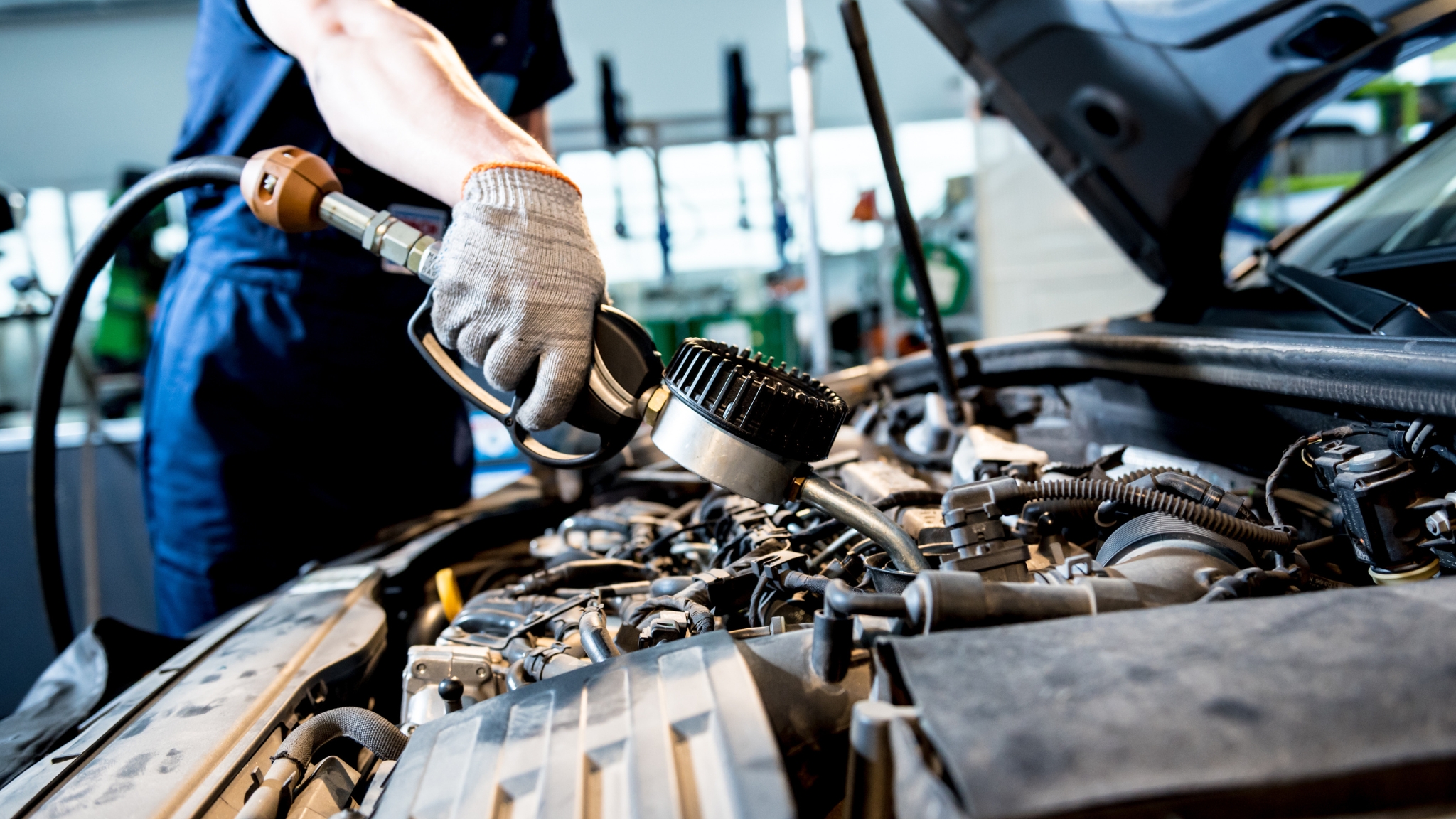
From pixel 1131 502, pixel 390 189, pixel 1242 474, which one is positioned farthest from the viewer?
pixel 390 189

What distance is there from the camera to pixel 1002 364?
1353 mm

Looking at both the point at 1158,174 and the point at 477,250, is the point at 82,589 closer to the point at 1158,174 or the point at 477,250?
the point at 477,250

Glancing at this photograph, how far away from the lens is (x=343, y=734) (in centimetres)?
68

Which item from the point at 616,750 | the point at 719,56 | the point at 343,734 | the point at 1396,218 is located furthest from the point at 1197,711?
the point at 719,56

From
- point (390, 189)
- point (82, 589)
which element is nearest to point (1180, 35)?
point (390, 189)

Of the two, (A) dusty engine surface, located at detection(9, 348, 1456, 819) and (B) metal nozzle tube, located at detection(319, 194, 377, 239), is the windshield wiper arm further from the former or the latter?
(B) metal nozzle tube, located at detection(319, 194, 377, 239)

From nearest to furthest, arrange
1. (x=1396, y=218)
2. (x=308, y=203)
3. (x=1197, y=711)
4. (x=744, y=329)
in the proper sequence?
(x=1197, y=711)
(x=308, y=203)
(x=1396, y=218)
(x=744, y=329)

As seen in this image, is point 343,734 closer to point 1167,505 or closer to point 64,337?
point 1167,505

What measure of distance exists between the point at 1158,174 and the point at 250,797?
5.01ft

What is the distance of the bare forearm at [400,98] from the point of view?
0.85m

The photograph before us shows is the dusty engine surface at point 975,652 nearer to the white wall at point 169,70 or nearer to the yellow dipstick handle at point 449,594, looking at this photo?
the yellow dipstick handle at point 449,594

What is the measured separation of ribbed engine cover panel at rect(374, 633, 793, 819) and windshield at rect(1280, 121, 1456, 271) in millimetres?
1089

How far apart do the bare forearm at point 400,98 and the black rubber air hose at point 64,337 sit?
0.17 m

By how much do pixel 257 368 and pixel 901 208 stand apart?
111 centimetres
